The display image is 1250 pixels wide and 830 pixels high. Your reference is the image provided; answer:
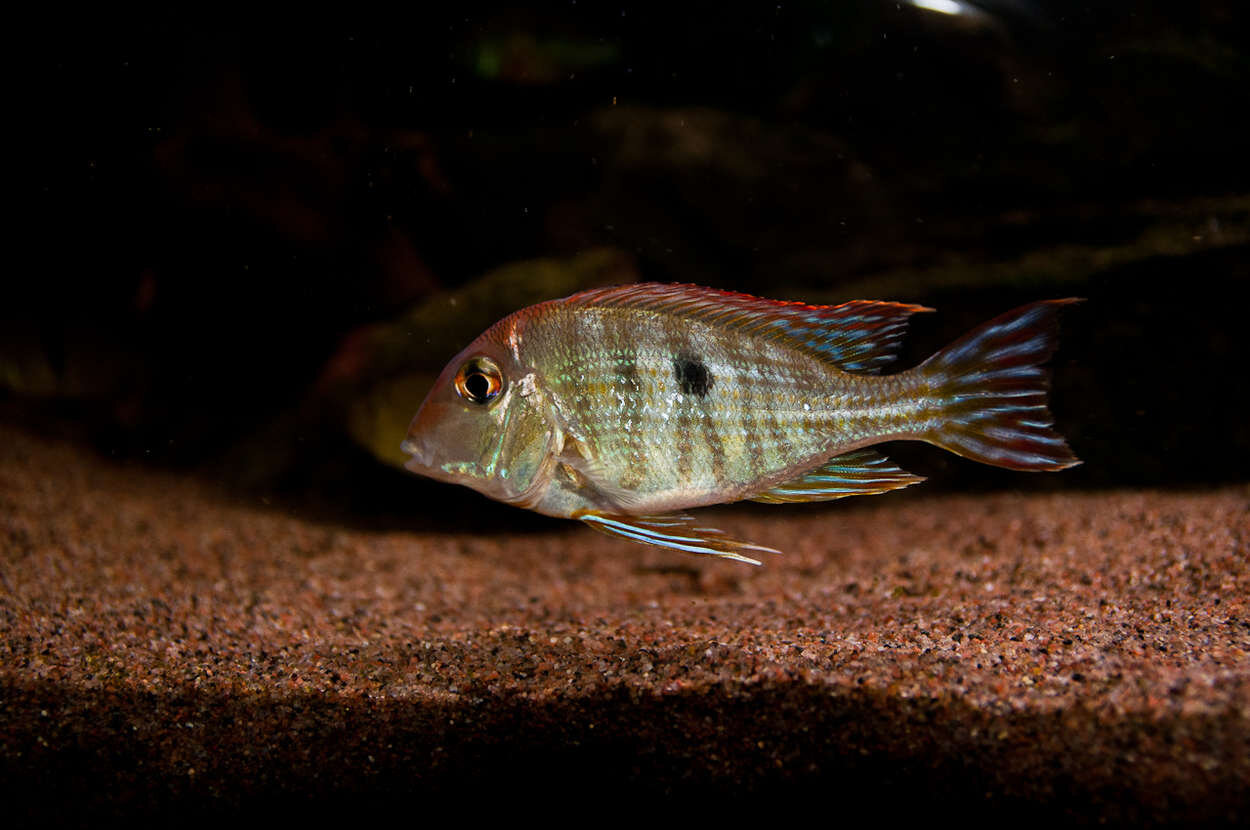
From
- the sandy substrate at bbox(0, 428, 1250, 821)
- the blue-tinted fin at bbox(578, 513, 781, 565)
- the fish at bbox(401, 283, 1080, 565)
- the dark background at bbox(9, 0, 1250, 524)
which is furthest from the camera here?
the dark background at bbox(9, 0, 1250, 524)

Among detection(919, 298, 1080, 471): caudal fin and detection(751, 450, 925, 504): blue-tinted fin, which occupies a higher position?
detection(919, 298, 1080, 471): caudal fin

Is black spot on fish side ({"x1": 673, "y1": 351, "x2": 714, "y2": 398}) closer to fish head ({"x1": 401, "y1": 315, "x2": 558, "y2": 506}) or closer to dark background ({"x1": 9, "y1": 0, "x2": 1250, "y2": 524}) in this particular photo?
fish head ({"x1": 401, "y1": 315, "x2": 558, "y2": 506})

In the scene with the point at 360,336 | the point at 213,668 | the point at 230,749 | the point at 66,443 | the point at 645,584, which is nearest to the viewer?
the point at 230,749

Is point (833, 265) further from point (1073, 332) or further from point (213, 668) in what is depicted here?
point (213, 668)

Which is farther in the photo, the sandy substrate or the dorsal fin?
the dorsal fin

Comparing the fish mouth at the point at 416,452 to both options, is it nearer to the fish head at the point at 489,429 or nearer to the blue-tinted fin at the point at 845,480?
the fish head at the point at 489,429

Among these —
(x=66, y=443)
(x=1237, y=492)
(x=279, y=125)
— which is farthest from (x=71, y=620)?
(x=1237, y=492)

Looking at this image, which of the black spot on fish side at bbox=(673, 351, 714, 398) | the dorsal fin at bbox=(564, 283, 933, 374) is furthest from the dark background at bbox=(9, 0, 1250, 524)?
the black spot on fish side at bbox=(673, 351, 714, 398)

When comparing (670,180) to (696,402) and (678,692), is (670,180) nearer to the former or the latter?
(696,402)

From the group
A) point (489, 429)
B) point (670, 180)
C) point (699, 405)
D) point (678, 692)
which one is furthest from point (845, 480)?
point (670, 180)
